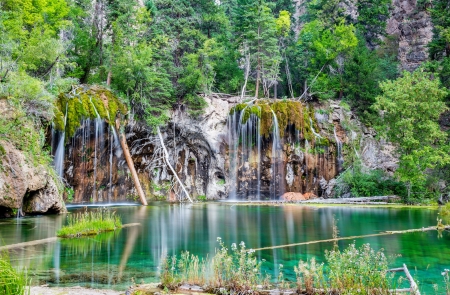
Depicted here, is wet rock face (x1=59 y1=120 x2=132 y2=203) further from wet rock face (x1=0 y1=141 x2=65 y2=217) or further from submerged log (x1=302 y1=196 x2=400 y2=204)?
submerged log (x1=302 y1=196 x2=400 y2=204)

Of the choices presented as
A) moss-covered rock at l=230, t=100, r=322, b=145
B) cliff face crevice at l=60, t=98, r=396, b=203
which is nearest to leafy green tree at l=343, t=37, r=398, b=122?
cliff face crevice at l=60, t=98, r=396, b=203

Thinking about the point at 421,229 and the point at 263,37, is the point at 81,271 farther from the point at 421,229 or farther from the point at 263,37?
the point at 263,37

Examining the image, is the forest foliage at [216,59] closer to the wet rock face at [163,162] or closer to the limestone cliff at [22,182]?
the wet rock face at [163,162]

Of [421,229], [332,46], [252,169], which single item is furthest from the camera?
[332,46]

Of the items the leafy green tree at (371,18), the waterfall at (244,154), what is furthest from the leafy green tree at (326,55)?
the waterfall at (244,154)

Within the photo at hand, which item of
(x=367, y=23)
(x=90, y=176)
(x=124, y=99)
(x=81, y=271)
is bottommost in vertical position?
(x=81, y=271)

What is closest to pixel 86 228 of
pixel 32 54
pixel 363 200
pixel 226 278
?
pixel 226 278

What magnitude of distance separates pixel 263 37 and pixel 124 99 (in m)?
12.9

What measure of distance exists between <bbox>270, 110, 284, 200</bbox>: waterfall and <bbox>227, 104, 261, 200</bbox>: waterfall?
110cm

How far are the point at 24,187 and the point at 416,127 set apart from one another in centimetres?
2384

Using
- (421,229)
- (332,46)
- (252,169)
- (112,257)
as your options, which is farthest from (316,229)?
(332,46)

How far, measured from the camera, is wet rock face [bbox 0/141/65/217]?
1612 cm

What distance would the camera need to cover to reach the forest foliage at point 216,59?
25.0 m

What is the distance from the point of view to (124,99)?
28.5 metres
